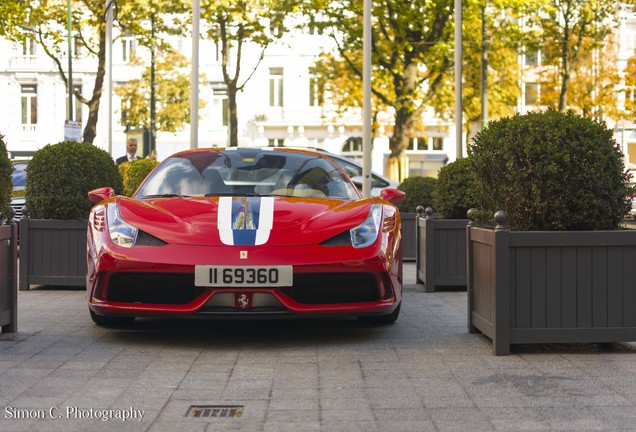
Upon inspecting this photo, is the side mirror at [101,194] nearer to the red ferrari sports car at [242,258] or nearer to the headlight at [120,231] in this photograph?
the red ferrari sports car at [242,258]

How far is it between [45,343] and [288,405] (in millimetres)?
2642

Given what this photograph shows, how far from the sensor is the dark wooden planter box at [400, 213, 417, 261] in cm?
1642

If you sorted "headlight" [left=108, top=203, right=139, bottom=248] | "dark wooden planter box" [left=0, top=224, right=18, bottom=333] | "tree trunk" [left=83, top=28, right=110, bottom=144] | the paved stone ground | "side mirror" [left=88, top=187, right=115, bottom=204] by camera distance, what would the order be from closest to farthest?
the paved stone ground, "headlight" [left=108, top=203, right=139, bottom=248], "dark wooden planter box" [left=0, top=224, right=18, bottom=333], "side mirror" [left=88, top=187, right=115, bottom=204], "tree trunk" [left=83, top=28, right=110, bottom=144]

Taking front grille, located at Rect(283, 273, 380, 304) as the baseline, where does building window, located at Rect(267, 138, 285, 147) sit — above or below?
above

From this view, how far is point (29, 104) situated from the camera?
2537 inches

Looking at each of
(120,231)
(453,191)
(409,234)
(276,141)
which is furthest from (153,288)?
(276,141)

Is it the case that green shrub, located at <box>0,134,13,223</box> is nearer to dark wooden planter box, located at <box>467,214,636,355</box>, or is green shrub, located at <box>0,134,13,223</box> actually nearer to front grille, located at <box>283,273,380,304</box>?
front grille, located at <box>283,273,380,304</box>

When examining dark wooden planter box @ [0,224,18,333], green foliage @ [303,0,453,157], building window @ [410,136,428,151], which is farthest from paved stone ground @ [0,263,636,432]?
building window @ [410,136,428,151]

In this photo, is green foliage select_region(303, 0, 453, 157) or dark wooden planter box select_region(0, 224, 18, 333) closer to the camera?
dark wooden planter box select_region(0, 224, 18, 333)

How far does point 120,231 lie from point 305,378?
6.30 feet

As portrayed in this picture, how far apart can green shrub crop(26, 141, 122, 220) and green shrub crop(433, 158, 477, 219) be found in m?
3.56

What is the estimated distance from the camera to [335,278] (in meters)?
6.98

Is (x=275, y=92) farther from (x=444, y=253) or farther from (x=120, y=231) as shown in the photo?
(x=120, y=231)

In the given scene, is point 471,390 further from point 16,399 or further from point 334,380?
point 16,399
